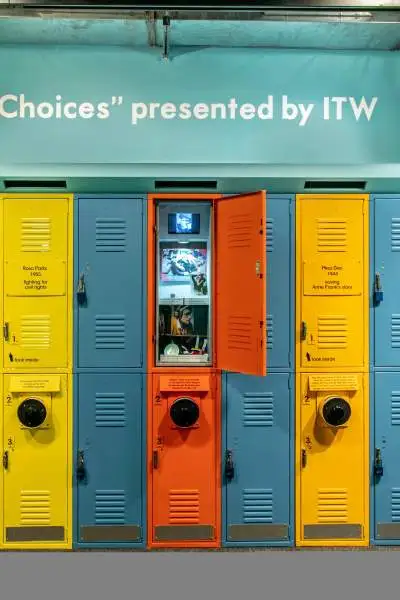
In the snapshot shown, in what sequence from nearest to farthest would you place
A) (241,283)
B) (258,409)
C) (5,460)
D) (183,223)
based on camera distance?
(241,283)
(5,460)
(258,409)
(183,223)

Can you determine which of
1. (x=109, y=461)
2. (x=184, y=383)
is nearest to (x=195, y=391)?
(x=184, y=383)

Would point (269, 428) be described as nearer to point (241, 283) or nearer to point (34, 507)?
point (241, 283)

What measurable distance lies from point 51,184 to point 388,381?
3.12m

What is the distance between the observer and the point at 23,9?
161 inches

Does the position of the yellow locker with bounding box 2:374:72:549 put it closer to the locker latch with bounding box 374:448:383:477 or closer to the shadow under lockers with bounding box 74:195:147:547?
the shadow under lockers with bounding box 74:195:147:547

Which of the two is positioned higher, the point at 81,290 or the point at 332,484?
the point at 81,290

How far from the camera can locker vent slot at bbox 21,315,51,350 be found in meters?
4.24

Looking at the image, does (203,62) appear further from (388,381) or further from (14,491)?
(14,491)

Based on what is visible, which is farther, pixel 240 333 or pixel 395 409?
pixel 395 409

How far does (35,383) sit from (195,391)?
1268 millimetres

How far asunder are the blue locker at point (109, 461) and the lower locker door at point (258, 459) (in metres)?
0.71

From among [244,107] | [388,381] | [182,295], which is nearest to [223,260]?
[182,295]

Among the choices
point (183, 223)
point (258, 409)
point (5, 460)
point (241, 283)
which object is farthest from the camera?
point (183, 223)

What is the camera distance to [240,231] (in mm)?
4102
